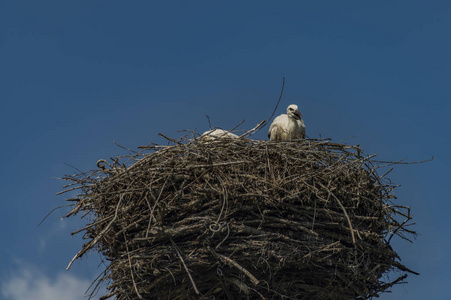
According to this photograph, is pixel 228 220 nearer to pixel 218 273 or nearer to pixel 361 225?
pixel 218 273

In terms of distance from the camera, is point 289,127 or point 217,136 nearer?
point 217,136

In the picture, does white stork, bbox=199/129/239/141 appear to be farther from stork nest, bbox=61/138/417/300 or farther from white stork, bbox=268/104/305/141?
white stork, bbox=268/104/305/141

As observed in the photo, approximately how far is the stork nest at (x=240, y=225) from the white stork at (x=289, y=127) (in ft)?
4.91

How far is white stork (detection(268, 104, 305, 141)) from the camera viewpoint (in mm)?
9133

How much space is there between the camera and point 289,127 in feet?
30.1

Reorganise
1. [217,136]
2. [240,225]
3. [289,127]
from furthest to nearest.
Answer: [289,127] < [217,136] < [240,225]

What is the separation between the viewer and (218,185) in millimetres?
7098

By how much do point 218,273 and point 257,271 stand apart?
0.36 metres

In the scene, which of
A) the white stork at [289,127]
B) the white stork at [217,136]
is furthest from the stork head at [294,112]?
the white stork at [217,136]

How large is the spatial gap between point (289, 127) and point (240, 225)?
2.53 m

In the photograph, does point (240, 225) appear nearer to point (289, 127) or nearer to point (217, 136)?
point (217, 136)

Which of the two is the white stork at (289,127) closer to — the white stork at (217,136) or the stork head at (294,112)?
the stork head at (294,112)

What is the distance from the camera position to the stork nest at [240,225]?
22.6 ft

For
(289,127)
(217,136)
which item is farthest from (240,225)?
(289,127)
